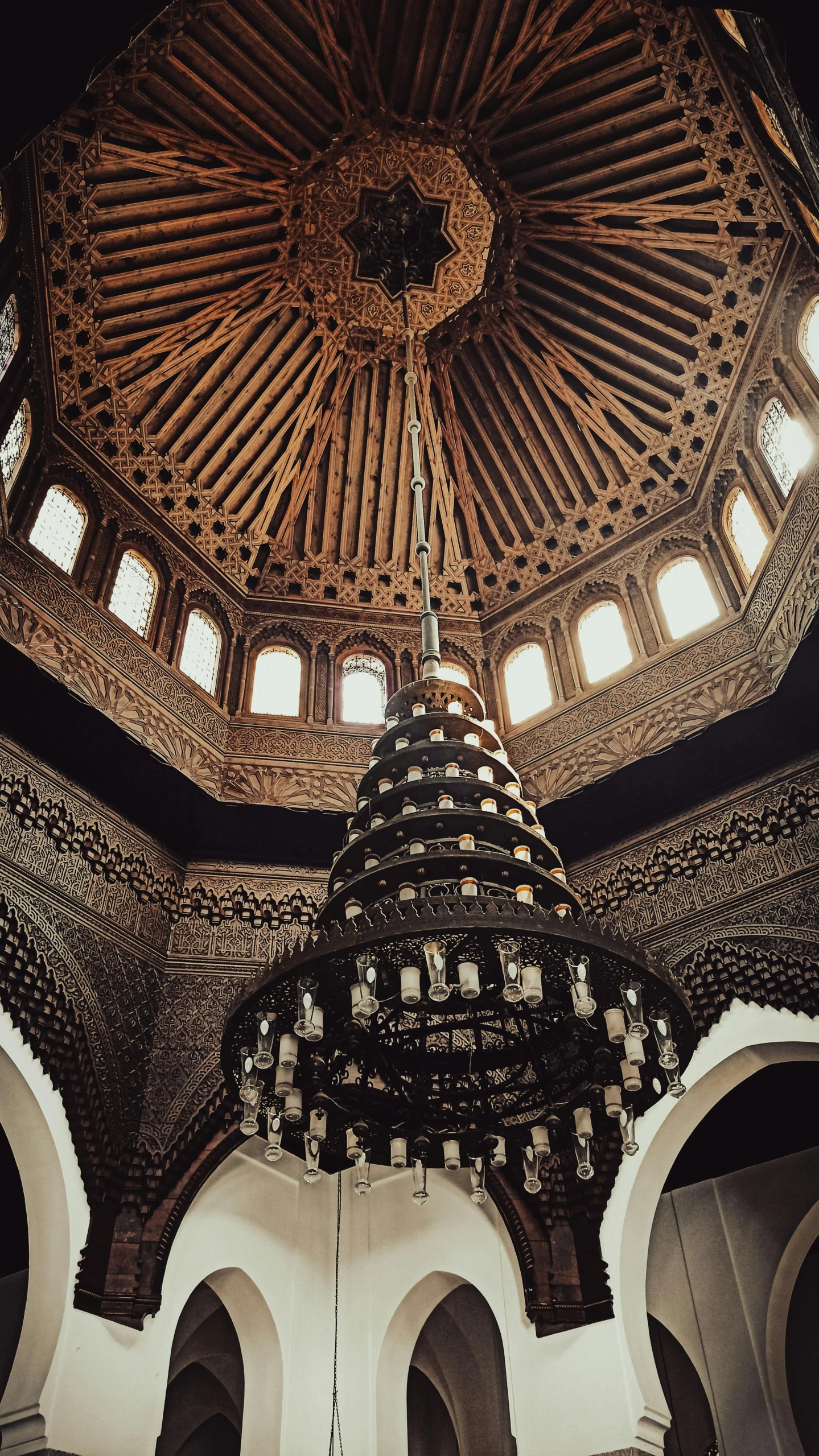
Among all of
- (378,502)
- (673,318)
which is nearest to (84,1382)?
(378,502)

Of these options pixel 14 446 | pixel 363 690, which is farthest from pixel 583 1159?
pixel 14 446

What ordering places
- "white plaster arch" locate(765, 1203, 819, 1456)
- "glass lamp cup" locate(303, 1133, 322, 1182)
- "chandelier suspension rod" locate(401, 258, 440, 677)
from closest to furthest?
"glass lamp cup" locate(303, 1133, 322, 1182) < "chandelier suspension rod" locate(401, 258, 440, 677) < "white plaster arch" locate(765, 1203, 819, 1456)

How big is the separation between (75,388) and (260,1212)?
18.2ft

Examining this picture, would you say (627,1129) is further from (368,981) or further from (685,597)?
(685,597)

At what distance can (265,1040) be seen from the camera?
165 inches

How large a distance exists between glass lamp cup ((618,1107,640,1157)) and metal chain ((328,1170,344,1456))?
2.81 meters

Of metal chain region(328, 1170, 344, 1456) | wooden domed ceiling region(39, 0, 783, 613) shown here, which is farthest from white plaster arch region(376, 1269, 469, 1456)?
wooden domed ceiling region(39, 0, 783, 613)

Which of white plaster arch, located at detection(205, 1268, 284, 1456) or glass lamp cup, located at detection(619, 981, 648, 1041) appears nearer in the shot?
glass lamp cup, located at detection(619, 981, 648, 1041)

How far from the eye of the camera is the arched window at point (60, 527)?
23.8 ft

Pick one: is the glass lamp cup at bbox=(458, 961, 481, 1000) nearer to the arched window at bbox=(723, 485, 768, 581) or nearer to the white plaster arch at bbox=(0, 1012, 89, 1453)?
the white plaster arch at bbox=(0, 1012, 89, 1453)

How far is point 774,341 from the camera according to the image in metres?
7.32

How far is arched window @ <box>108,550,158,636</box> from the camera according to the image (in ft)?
25.5

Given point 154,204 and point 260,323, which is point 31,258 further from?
point 260,323

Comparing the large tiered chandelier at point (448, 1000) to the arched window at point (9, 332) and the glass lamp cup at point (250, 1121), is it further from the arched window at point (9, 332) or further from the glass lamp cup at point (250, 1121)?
the arched window at point (9, 332)
